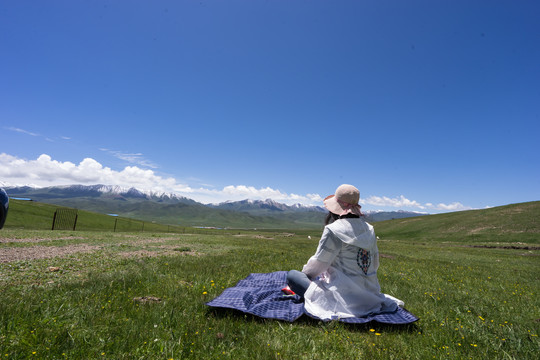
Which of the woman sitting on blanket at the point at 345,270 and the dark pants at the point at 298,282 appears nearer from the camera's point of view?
the woman sitting on blanket at the point at 345,270

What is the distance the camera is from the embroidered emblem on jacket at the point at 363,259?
5.73m

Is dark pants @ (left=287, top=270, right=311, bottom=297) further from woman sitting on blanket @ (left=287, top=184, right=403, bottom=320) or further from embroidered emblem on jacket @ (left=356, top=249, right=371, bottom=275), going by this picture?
embroidered emblem on jacket @ (left=356, top=249, right=371, bottom=275)

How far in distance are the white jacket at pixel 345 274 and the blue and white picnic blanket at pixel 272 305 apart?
24 centimetres

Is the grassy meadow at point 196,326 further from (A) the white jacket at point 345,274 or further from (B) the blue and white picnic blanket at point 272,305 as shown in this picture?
(A) the white jacket at point 345,274

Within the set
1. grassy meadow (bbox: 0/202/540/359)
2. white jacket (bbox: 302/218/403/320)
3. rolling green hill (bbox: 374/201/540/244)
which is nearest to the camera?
grassy meadow (bbox: 0/202/540/359)

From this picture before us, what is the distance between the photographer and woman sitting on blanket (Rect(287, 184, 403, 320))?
5551 mm

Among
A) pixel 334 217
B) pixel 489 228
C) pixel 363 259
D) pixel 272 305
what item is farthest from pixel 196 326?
pixel 489 228

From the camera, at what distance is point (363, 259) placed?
5789 mm

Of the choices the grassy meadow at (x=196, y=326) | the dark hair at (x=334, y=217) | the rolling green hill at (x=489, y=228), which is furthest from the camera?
the rolling green hill at (x=489, y=228)

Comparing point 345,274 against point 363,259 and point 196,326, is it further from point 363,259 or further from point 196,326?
point 196,326

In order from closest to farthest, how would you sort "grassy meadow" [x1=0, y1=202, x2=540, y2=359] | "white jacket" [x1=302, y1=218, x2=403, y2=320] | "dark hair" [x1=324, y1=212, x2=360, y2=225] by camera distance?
"grassy meadow" [x1=0, y1=202, x2=540, y2=359] < "white jacket" [x1=302, y1=218, x2=403, y2=320] < "dark hair" [x1=324, y1=212, x2=360, y2=225]

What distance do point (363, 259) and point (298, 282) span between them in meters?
1.88

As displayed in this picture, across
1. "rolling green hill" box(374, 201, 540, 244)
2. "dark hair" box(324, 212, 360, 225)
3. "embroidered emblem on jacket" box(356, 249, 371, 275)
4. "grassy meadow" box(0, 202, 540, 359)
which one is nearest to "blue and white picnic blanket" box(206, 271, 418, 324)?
"grassy meadow" box(0, 202, 540, 359)

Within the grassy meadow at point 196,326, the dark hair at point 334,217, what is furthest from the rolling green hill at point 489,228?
the dark hair at point 334,217
